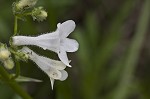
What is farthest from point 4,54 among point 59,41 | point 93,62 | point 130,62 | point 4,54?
point 130,62

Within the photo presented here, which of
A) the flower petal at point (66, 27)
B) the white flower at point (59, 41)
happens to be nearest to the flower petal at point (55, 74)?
the white flower at point (59, 41)

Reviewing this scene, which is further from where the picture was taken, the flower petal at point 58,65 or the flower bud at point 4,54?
the flower petal at point 58,65

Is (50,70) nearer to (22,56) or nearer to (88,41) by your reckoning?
(22,56)

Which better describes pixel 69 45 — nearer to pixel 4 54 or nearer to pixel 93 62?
pixel 4 54

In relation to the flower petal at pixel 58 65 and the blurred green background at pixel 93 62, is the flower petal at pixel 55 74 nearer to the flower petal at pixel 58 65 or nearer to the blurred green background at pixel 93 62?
the flower petal at pixel 58 65

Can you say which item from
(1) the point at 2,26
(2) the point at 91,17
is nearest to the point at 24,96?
(1) the point at 2,26

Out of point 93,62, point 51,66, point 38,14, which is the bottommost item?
point 93,62
